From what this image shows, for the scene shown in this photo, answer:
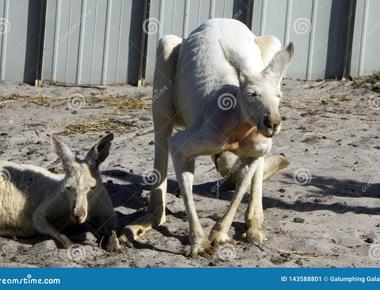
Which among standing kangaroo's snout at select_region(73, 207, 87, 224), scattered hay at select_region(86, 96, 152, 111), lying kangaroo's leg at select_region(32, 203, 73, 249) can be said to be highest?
scattered hay at select_region(86, 96, 152, 111)

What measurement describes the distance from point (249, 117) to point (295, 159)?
2.57 m

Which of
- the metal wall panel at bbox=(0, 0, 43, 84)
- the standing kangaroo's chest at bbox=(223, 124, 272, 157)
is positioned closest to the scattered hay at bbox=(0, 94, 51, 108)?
the metal wall panel at bbox=(0, 0, 43, 84)

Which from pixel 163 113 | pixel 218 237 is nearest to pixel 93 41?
pixel 163 113

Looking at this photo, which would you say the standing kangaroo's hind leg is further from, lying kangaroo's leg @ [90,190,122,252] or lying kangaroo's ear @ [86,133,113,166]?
lying kangaroo's ear @ [86,133,113,166]

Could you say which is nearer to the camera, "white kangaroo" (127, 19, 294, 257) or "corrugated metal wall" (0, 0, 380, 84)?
"white kangaroo" (127, 19, 294, 257)

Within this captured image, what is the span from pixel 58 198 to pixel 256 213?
139cm

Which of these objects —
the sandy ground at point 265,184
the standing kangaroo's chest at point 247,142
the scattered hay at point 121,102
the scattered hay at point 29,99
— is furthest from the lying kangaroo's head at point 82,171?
the scattered hay at point 29,99

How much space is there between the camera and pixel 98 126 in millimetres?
9430

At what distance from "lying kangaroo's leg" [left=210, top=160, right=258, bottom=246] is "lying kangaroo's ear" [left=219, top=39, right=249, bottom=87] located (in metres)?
0.72

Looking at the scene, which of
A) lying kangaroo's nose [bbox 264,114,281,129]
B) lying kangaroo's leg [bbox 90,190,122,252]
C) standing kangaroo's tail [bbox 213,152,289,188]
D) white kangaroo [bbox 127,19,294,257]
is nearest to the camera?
lying kangaroo's nose [bbox 264,114,281,129]

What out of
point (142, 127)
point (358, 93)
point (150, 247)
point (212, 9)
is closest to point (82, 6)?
point (212, 9)

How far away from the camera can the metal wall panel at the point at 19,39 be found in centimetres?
1109

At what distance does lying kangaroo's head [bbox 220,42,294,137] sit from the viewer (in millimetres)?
5602

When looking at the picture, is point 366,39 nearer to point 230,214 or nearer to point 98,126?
point 98,126
